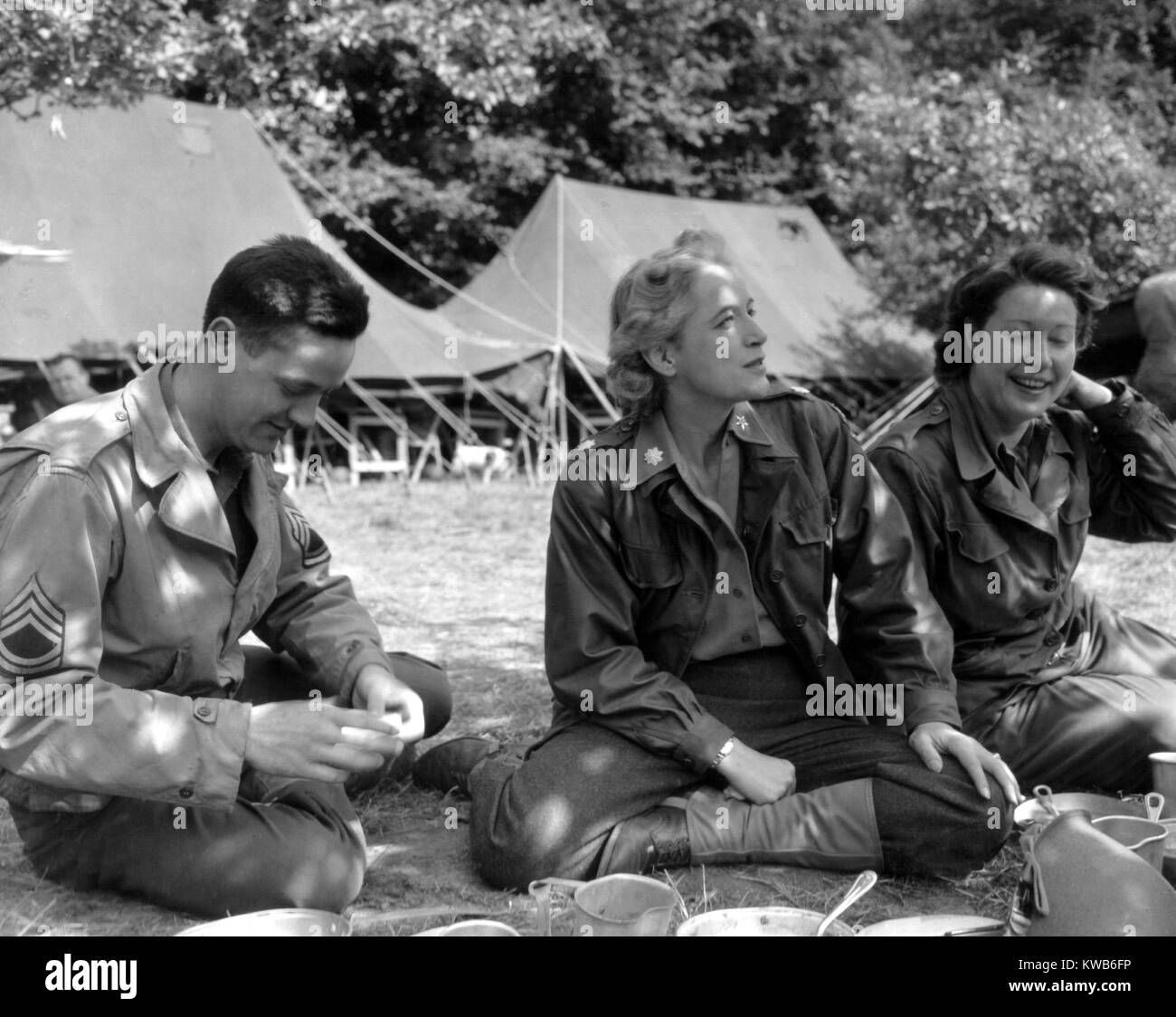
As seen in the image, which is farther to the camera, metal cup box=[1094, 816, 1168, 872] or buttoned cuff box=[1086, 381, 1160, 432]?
buttoned cuff box=[1086, 381, 1160, 432]

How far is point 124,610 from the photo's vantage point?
2.56 m

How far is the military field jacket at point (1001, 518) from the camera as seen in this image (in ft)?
10.7

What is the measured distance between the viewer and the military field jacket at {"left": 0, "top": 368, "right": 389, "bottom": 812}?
233 cm

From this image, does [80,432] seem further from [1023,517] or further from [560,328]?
[560,328]

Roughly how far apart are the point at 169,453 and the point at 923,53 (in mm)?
21451

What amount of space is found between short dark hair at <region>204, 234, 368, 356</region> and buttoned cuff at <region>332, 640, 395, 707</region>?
0.74 meters

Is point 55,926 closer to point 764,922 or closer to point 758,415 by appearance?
point 764,922

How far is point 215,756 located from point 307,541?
2.83 ft

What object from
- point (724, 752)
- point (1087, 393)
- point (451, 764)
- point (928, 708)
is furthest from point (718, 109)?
point (724, 752)

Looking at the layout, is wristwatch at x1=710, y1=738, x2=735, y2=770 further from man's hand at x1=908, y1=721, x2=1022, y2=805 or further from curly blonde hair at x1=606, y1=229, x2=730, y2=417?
curly blonde hair at x1=606, y1=229, x2=730, y2=417

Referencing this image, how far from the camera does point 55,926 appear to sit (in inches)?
102

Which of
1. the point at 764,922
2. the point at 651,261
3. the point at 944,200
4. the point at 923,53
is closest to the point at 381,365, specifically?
the point at 944,200

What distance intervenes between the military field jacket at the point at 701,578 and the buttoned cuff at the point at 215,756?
81 centimetres

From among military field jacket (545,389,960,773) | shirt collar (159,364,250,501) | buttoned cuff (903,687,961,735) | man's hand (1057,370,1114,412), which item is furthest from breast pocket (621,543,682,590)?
man's hand (1057,370,1114,412)
